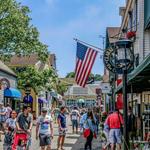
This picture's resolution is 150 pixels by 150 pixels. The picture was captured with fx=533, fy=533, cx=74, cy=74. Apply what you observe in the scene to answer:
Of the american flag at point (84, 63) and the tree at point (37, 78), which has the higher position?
the tree at point (37, 78)

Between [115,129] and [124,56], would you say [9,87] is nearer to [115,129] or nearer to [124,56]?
[115,129]

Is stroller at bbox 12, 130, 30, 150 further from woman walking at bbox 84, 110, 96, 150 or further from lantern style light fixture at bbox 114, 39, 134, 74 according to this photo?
→ woman walking at bbox 84, 110, 96, 150

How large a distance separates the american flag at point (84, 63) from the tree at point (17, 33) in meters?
21.4

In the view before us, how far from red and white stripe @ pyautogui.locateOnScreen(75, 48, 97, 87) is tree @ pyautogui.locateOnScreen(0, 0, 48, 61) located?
71.3 ft

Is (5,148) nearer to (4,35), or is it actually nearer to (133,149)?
(133,149)

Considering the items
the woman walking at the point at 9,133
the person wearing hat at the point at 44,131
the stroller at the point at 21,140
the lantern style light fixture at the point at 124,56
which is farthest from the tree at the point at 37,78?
the lantern style light fixture at the point at 124,56

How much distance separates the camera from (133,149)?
45.3 ft

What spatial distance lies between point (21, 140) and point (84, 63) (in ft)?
31.8

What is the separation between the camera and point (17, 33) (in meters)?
45.7

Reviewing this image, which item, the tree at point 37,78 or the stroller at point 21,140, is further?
the tree at point 37,78

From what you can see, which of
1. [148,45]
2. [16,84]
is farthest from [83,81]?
[16,84]

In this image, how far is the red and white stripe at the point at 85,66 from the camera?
23766 mm

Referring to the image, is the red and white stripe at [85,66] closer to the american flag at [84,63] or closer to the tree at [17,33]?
the american flag at [84,63]

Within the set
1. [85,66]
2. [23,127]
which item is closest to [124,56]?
[23,127]
